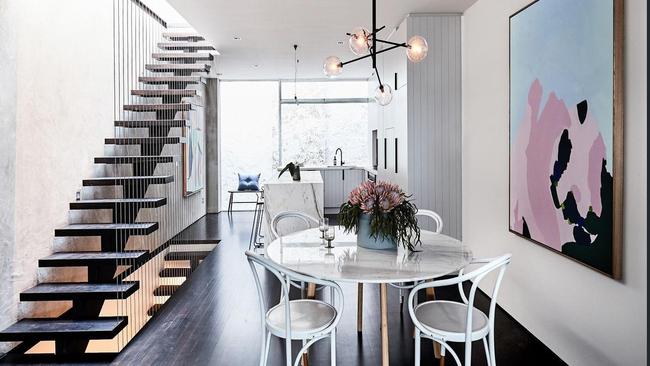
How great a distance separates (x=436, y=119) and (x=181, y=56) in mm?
3723

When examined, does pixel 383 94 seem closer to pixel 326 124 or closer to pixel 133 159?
pixel 133 159

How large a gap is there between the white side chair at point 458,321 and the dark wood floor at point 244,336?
599 mm

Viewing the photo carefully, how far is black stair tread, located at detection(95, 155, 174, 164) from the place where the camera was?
4910 mm

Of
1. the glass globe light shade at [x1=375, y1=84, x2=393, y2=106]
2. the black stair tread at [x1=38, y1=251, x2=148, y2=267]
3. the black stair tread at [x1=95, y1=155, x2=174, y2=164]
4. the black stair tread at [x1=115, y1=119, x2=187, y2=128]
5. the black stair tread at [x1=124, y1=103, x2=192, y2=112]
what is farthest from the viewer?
the black stair tread at [x1=124, y1=103, x2=192, y2=112]

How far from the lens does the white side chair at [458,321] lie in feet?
6.70

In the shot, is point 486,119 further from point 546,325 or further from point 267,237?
point 267,237

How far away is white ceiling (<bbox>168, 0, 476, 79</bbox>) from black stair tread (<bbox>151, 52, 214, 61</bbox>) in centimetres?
23

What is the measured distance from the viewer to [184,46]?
262 inches

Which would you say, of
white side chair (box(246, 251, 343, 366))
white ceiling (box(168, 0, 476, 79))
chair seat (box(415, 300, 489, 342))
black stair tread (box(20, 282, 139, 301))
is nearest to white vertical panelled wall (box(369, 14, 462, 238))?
white ceiling (box(168, 0, 476, 79))

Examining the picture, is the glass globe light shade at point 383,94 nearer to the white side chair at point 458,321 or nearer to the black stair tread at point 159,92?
the white side chair at point 458,321

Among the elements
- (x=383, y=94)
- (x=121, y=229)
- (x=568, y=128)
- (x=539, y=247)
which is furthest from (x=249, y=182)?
(x=568, y=128)

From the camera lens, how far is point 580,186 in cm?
247

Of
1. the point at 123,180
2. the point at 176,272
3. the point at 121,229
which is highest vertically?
the point at 123,180

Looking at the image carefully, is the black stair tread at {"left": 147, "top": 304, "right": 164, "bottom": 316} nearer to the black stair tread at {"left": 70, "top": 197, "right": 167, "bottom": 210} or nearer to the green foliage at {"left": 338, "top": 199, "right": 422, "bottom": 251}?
the black stair tread at {"left": 70, "top": 197, "right": 167, "bottom": 210}
